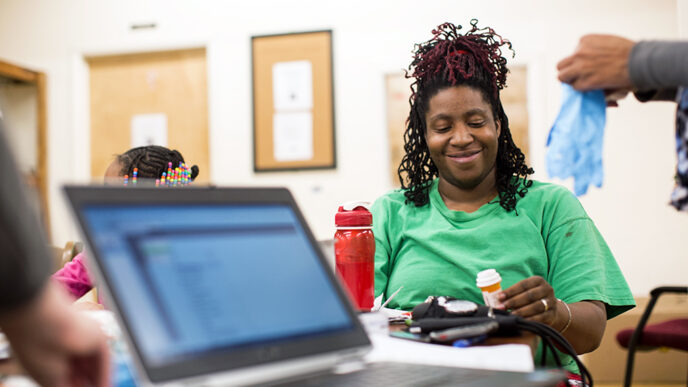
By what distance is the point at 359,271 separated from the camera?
1082 millimetres

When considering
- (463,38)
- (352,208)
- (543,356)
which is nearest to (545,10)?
(463,38)

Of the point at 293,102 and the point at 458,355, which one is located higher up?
the point at 293,102

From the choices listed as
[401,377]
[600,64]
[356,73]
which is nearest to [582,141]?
[600,64]

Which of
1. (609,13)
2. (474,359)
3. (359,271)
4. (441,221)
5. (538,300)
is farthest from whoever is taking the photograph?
(609,13)

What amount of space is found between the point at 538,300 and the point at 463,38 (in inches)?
27.1

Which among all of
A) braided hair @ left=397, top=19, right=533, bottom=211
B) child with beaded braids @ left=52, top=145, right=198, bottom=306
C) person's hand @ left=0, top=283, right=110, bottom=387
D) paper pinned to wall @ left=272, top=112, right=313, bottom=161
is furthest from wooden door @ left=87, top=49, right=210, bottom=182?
person's hand @ left=0, top=283, right=110, bottom=387

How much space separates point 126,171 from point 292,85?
5.57ft

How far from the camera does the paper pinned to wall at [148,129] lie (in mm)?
3512

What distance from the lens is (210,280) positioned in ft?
2.05

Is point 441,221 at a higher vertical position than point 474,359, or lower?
higher

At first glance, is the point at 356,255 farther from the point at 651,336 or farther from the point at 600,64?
the point at 651,336

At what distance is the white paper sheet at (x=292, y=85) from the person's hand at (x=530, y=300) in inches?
96.4

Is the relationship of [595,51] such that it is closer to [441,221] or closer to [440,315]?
[440,315]

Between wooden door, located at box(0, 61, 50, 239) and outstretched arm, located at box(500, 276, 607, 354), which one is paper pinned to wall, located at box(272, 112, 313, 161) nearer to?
wooden door, located at box(0, 61, 50, 239)
